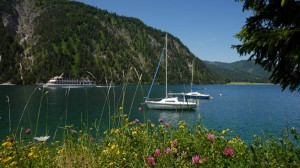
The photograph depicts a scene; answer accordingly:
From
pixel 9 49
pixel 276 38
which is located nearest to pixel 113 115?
pixel 276 38

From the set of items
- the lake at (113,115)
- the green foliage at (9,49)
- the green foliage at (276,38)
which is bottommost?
the lake at (113,115)

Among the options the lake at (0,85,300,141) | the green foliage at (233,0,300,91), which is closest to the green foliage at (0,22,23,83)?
the lake at (0,85,300,141)

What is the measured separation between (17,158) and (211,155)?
313cm

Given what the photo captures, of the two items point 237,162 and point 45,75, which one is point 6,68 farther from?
point 237,162

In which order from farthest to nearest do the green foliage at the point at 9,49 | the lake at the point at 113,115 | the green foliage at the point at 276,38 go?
the green foliage at the point at 9,49 → the lake at the point at 113,115 → the green foliage at the point at 276,38

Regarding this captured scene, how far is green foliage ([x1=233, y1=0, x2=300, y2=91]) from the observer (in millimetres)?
4547

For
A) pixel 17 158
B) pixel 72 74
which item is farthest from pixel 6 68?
pixel 17 158

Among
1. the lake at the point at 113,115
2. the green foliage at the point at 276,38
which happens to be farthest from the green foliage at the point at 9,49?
the green foliage at the point at 276,38

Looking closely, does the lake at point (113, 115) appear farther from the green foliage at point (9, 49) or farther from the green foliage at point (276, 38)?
the green foliage at point (9, 49)

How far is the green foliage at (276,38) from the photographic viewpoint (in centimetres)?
455

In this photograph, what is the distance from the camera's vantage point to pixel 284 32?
444cm

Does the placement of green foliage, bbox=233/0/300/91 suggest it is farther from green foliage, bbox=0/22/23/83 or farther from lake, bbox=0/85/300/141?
Result: green foliage, bbox=0/22/23/83

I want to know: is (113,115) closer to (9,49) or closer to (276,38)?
(276,38)

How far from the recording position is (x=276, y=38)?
4527 millimetres
